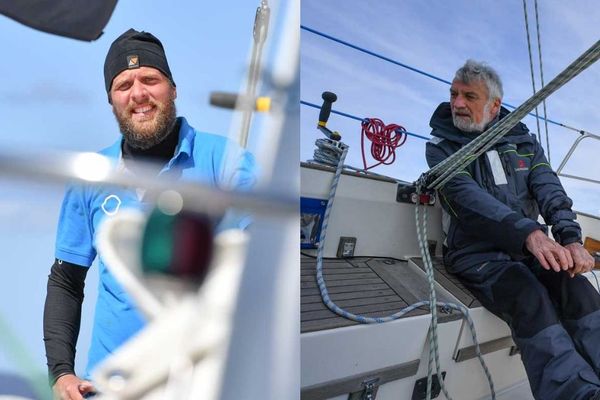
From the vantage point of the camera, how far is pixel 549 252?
157 cm

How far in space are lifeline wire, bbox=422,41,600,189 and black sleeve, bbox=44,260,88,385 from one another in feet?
3.86

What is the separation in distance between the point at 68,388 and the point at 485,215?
1.60 m

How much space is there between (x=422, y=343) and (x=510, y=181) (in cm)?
86

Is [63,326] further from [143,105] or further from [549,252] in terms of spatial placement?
[549,252]

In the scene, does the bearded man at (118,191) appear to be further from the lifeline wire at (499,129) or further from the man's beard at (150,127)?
the lifeline wire at (499,129)

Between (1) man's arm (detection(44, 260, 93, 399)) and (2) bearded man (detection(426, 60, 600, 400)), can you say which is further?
(2) bearded man (detection(426, 60, 600, 400))

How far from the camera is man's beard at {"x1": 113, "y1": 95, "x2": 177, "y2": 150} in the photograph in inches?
16.5

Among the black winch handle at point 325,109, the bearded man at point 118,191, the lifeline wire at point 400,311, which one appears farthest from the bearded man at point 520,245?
the bearded man at point 118,191

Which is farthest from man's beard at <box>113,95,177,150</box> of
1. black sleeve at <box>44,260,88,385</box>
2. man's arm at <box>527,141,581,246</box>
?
man's arm at <box>527,141,581,246</box>

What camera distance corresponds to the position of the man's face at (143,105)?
42 cm

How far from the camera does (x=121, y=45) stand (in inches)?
16.4

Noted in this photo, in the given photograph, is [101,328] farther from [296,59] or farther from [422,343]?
[422,343]

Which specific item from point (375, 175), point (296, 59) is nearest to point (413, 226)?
point (375, 175)

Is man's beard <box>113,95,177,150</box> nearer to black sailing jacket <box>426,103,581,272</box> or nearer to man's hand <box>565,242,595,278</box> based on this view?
black sailing jacket <box>426,103,581,272</box>
